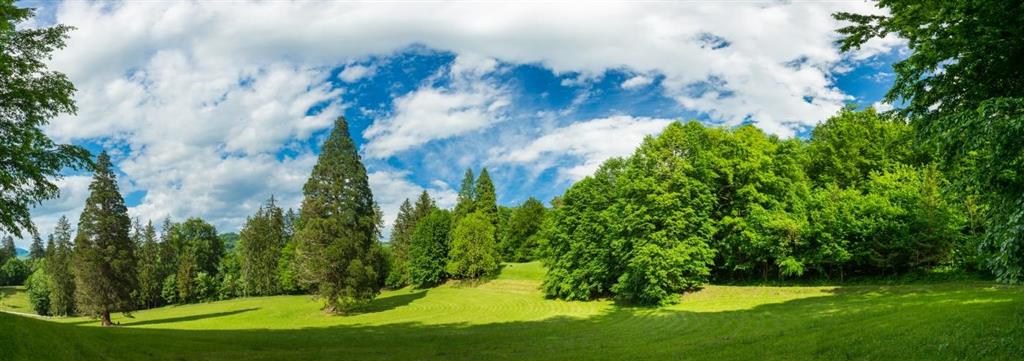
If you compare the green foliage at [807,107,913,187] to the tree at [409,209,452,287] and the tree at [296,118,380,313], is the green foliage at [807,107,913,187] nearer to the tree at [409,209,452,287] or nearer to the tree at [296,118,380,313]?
the tree at [296,118,380,313]

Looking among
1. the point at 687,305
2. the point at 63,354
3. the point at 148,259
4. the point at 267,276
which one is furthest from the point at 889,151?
the point at 148,259

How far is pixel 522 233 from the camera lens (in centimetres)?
10125

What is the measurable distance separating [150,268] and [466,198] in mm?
58959

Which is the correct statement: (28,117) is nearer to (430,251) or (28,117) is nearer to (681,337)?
(681,337)

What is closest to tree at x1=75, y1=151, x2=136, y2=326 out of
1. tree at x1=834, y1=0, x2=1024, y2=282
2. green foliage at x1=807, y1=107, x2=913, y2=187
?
tree at x1=834, y1=0, x2=1024, y2=282

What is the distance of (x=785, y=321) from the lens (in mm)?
24719

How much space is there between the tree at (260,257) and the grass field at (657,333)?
172ft

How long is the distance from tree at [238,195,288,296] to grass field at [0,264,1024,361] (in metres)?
52.5

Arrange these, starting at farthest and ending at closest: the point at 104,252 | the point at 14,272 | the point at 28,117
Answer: the point at 14,272 → the point at 104,252 → the point at 28,117

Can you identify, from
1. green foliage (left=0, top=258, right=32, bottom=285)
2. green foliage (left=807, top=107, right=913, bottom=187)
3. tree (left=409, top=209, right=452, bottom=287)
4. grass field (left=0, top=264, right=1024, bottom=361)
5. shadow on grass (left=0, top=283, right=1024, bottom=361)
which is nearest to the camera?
shadow on grass (left=0, top=283, right=1024, bottom=361)

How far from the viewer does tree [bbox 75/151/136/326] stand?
5059 cm

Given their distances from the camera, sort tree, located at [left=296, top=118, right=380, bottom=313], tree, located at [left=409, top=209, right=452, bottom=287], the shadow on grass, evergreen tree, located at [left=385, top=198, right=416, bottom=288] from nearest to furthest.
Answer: the shadow on grass < tree, located at [left=296, top=118, right=380, bottom=313] < tree, located at [left=409, top=209, right=452, bottom=287] < evergreen tree, located at [left=385, top=198, right=416, bottom=288]

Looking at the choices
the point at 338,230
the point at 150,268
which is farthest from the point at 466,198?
the point at 150,268

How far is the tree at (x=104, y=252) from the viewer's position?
5059cm
